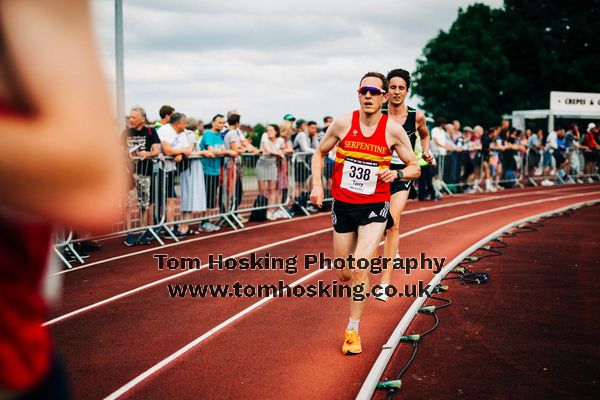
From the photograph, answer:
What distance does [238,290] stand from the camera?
802cm

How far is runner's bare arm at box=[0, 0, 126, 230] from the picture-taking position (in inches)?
38.8

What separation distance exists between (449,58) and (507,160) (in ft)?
144

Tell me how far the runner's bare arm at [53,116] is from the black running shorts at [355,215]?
4.76m

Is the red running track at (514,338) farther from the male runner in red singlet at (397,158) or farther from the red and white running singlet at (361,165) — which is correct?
the red and white running singlet at (361,165)

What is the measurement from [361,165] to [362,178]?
0.11m

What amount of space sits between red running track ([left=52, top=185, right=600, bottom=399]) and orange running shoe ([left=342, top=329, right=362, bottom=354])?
0.20ft

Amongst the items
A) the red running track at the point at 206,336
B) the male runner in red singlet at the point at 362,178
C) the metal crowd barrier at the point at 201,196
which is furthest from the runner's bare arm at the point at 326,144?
the metal crowd barrier at the point at 201,196

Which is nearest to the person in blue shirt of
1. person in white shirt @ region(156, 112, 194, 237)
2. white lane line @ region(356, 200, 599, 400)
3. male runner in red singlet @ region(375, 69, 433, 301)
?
person in white shirt @ region(156, 112, 194, 237)

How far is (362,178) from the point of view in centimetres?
579

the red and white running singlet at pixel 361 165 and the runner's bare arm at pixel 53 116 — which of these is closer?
the runner's bare arm at pixel 53 116

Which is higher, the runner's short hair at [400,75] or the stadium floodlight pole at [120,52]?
the stadium floodlight pole at [120,52]

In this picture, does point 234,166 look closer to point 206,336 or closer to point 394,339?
point 206,336

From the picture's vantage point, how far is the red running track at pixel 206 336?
16.3 feet

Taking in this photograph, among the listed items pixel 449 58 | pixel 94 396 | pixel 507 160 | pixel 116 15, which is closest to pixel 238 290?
pixel 94 396
